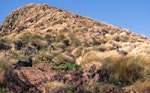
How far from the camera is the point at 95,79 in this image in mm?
17375

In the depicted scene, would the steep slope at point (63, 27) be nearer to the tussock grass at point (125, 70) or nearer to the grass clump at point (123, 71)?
the tussock grass at point (125, 70)

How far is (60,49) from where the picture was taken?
2580 centimetres

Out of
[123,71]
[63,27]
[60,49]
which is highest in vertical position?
[63,27]

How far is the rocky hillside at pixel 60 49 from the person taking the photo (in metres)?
17.0

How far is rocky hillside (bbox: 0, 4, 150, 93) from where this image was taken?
55.8ft

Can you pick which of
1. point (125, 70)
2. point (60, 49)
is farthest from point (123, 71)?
point (60, 49)

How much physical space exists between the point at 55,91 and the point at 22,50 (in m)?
9.72

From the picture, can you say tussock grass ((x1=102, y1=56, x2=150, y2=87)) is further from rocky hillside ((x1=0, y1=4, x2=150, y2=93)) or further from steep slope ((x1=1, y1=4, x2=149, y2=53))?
steep slope ((x1=1, y1=4, x2=149, y2=53))

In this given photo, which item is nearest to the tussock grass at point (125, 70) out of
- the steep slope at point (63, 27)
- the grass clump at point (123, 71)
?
the grass clump at point (123, 71)

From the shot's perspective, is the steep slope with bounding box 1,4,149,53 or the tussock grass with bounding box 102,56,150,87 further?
the steep slope with bounding box 1,4,149,53

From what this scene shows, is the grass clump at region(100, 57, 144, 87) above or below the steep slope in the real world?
below

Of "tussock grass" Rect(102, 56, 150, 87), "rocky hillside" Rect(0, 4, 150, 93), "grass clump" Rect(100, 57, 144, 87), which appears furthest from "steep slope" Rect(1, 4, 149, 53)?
"grass clump" Rect(100, 57, 144, 87)

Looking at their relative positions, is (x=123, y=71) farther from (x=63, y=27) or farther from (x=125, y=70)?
(x=63, y=27)

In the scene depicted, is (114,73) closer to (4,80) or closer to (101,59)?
(101,59)
